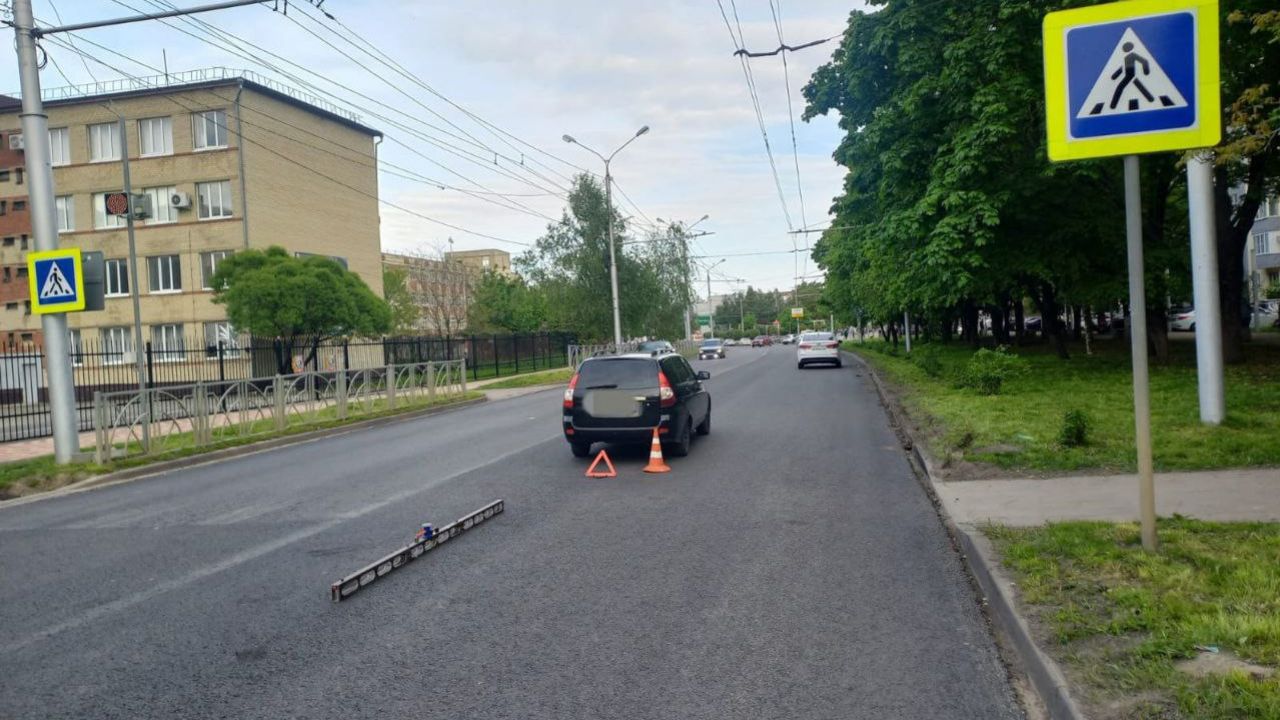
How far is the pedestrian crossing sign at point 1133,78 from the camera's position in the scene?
5594 mm

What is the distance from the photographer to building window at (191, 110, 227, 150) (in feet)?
125

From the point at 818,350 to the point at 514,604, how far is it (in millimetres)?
34189

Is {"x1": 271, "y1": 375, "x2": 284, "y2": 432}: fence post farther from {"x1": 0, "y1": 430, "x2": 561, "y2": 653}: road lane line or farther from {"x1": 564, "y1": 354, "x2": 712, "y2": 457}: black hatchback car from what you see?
{"x1": 0, "y1": 430, "x2": 561, "y2": 653}: road lane line

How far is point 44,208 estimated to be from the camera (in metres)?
13.4

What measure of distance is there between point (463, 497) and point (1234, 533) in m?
6.95

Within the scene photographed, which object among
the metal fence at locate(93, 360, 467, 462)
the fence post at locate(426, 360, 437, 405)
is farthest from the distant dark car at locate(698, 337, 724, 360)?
the metal fence at locate(93, 360, 467, 462)

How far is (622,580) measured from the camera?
6332 mm

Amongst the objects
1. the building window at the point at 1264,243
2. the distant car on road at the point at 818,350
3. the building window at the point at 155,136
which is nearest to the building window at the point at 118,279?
the building window at the point at 155,136

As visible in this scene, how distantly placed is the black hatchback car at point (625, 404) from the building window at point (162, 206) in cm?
3302

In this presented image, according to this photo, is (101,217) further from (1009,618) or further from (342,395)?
(1009,618)

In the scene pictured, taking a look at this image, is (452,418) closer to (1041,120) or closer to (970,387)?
(970,387)

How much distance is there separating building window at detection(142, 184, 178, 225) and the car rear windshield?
108 feet

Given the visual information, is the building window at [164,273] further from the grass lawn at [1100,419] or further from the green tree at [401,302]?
→ the grass lawn at [1100,419]

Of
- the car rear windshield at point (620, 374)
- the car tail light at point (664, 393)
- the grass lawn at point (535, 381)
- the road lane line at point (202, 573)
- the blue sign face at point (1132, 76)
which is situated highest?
the blue sign face at point (1132, 76)
